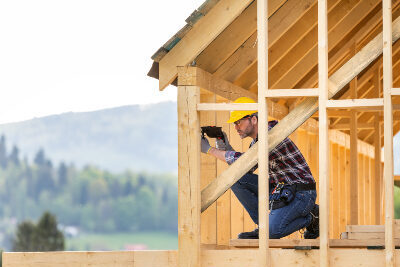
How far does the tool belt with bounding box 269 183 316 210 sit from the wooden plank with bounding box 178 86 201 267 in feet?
2.86

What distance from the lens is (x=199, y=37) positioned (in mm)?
6879

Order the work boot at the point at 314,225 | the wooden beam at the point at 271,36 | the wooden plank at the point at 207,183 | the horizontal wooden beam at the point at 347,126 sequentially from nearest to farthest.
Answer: the work boot at the point at 314,225 < the wooden plank at the point at 207,183 < the wooden beam at the point at 271,36 < the horizontal wooden beam at the point at 347,126

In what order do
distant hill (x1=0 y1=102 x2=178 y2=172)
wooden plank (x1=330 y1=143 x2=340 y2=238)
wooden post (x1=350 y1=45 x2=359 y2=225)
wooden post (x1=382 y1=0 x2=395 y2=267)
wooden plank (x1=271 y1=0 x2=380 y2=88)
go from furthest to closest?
distant hill (x1=0 y1=102 x2=178 y2=172) → wooden plank (x1=330 y1=143 x2=340 y2=238) → wooden post (x1=350 y1=45 x2=359 y2=225) → wooden plank (x1=271 y1=0 x2=380 y2=88) → wooden post (x1=382 y1=0 x2=395 y2=267)

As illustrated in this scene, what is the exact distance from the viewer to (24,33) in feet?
179

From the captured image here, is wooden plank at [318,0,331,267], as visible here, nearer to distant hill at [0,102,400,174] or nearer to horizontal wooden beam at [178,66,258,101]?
horizontal wooden beam at [178,66,258,101]

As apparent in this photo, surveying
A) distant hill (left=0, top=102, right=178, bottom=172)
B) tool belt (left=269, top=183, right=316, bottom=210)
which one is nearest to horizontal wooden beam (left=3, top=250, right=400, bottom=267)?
tool belt (left=269, top=183, right=316, bottom=210)

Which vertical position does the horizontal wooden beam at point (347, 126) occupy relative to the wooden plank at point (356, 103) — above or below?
above

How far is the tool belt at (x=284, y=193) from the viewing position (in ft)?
23.7

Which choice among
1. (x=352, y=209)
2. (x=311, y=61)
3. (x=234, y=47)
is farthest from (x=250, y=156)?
(x=352, y=209)

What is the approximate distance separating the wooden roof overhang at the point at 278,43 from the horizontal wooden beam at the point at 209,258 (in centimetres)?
156

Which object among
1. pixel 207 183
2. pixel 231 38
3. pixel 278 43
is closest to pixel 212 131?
pixel 207 183

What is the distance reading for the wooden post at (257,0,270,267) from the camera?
6578mm

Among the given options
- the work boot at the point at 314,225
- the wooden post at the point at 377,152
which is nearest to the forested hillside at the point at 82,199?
the wooden post at the point at 377,152

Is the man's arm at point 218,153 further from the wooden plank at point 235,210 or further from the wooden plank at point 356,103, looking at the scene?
the wooden plank at point 235,210
